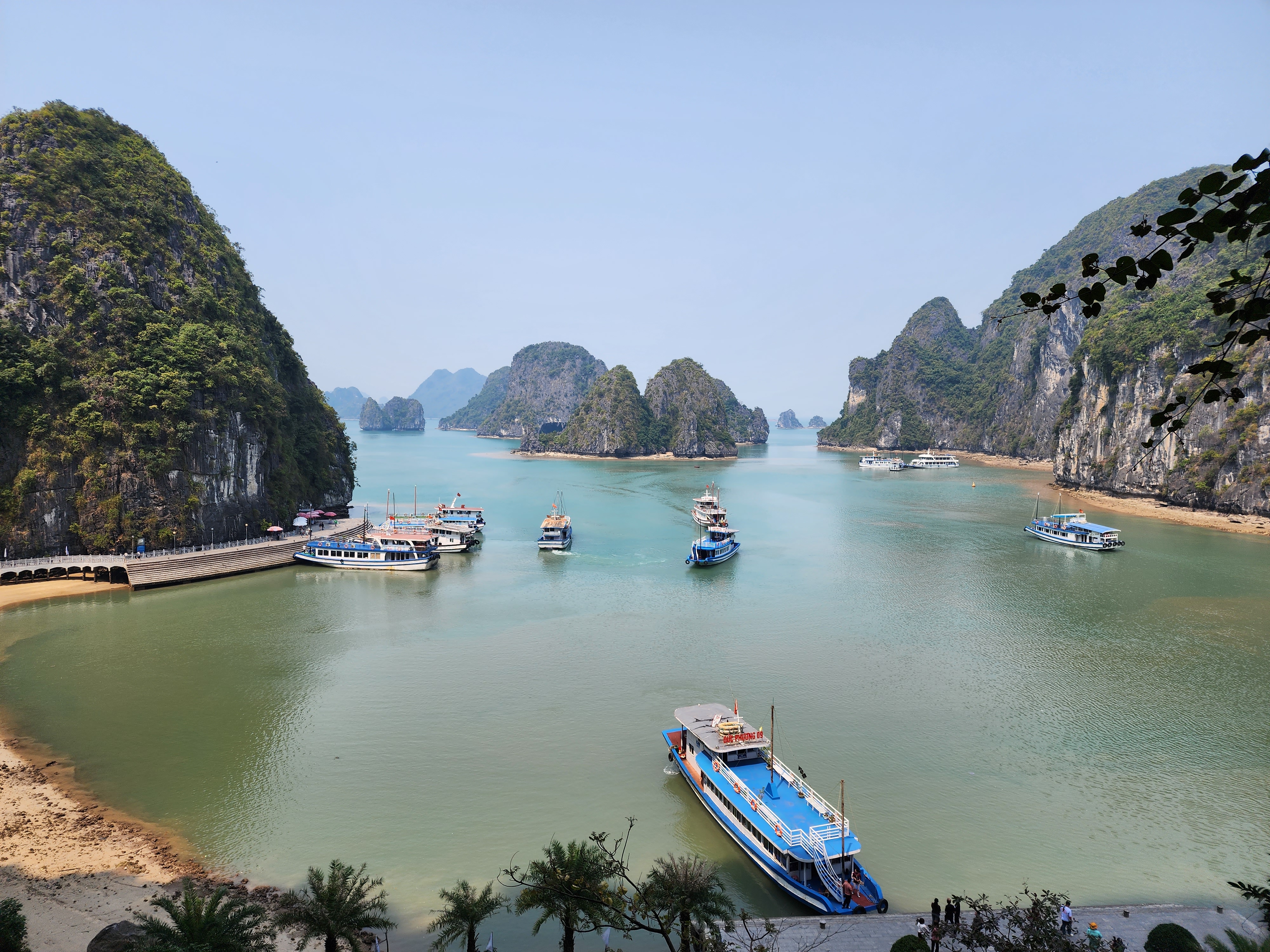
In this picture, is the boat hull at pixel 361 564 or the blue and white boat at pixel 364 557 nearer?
the boat hull at pixel 361 564

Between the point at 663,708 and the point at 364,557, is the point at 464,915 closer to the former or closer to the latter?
the point at 663,708

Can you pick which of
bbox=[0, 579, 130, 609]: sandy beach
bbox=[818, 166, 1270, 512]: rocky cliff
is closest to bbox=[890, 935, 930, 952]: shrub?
bbox=[818, 166, 1270, 512]: rocky cliff

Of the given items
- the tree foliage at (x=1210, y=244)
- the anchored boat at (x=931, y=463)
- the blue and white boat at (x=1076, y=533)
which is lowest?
the blue and white boat at (x=1076, y=533)

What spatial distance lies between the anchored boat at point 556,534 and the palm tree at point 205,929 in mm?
45591

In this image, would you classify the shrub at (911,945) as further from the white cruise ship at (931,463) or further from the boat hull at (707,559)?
the white cruise ship at (931,463)

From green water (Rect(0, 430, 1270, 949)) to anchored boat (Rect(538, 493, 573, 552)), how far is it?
4.16 m

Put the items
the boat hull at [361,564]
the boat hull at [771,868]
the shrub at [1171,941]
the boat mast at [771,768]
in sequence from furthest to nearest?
1. the boat hull at [361,564]
2. the boat mast at [771,768]
3. the boat hull at [771,868]
4. the shrub at [1171,941]

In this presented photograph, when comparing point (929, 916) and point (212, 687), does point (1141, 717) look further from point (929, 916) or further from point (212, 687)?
point (212, 687)

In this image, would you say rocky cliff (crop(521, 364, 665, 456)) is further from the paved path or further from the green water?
the paved path

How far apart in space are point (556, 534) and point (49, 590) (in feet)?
112

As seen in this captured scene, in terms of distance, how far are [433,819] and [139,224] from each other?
175 feet

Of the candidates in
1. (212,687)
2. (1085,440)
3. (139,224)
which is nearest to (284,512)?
(139,224)

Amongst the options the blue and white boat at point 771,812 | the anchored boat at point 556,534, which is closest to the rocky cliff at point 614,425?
the anchored boat at point 556,534

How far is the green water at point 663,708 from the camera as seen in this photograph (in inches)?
783
